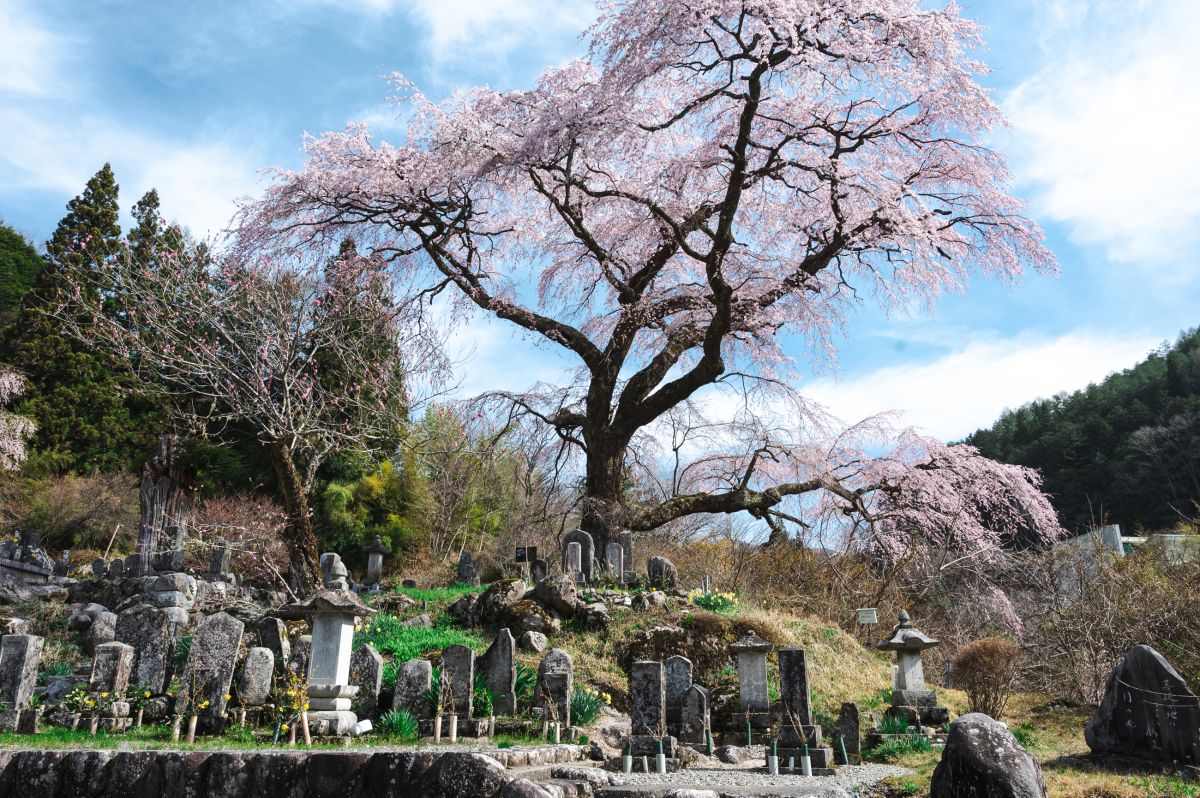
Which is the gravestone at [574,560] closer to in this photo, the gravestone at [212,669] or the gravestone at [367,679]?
the gravestone at [367,679]

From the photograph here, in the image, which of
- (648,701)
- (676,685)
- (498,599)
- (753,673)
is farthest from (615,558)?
(648,701)

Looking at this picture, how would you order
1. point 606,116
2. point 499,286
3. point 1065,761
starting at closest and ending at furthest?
point 1065,761
point 606,116
point 499,286

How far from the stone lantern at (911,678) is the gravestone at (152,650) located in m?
8.91

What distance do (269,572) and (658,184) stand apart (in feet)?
37.7

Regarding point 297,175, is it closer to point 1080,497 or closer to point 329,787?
point 329,787

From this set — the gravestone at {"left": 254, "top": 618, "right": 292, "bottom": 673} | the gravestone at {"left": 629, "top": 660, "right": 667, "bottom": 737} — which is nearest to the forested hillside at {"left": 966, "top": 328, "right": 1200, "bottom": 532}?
the gravestone at {"left": 629, "top": 660, "right": 667, "bottom": 737}

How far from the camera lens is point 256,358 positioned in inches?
582

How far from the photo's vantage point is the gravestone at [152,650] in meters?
9.00

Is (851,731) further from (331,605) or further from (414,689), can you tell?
(331,605)

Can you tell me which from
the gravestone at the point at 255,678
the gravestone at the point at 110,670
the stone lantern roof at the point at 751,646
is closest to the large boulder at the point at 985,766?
the stone lantern roof at the point at 751,646

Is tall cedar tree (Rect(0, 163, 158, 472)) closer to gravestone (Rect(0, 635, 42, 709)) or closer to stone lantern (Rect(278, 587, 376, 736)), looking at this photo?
gravestone (Rect(0, 635, 42, 709))

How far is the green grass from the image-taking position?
11.1 meters

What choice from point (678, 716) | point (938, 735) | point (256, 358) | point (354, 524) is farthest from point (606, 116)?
point (354, 524)

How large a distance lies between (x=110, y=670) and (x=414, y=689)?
10.5ft
